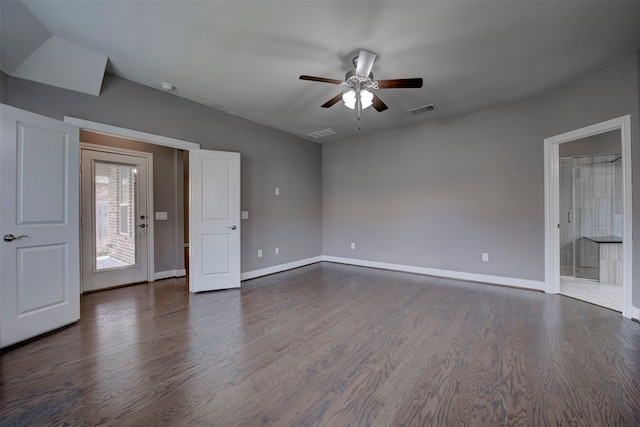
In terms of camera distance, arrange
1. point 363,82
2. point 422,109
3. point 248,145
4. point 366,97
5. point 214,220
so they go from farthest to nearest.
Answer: point 248,145 → point 422,109 → point 214,220 → point 366,97 → point 363,82

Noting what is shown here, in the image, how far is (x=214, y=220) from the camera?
3.80 meters

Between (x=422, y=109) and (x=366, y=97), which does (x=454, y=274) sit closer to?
(x=422, y=109)

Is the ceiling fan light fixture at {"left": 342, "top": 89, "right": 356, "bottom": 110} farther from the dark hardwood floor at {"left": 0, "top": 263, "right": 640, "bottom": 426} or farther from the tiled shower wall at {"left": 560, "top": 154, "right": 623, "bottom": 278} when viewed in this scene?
the tiled shower wall at {"left": 560, "top": 154, "right": 623, "bottom": 278}

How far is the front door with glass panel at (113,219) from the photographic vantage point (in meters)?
3.71

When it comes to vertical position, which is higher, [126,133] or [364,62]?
[364,62]

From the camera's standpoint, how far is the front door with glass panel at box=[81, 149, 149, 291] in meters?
3.71

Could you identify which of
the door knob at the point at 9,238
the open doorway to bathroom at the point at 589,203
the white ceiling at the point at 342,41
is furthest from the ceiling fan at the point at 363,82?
the open doorway to bathroom at the point at 589,203

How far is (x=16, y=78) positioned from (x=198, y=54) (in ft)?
5.49

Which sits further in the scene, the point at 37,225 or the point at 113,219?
the point at 113,219

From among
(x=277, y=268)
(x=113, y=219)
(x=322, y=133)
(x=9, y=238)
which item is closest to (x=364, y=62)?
(x=322, y=133)

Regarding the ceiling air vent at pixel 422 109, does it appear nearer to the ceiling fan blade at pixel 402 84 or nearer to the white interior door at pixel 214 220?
the ceiling fan blade at pixel 402 84

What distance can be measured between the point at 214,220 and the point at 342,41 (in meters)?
2.85

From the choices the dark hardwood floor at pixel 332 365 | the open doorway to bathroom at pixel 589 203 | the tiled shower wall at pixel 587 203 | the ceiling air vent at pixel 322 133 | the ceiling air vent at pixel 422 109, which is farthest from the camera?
the ceiling air vent at pixel 322 133

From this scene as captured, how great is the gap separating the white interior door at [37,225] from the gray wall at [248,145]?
1.15ft
